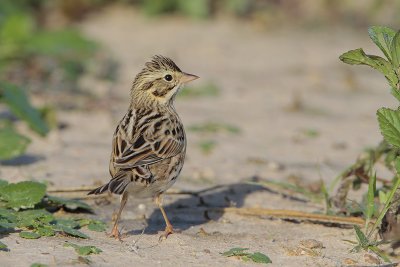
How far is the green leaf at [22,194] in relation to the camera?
20.4ft

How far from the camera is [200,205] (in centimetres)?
723

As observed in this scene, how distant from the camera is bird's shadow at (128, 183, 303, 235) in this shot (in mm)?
6747

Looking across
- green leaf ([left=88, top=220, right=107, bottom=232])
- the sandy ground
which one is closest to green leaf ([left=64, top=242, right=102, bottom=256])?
the sandy ground

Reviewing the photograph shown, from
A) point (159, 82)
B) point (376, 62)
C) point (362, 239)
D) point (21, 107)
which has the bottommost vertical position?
point (362, 239)

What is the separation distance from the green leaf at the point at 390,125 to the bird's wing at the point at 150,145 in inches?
67.5

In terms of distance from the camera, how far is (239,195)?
24.7ft

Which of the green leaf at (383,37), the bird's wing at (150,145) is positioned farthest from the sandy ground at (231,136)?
the green leaf at (383,37)

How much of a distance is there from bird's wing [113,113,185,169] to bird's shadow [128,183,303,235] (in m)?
0.54

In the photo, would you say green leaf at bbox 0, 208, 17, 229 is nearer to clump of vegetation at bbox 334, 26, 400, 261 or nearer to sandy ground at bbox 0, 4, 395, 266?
sandy ground at bbox 0, 4, 395, 266

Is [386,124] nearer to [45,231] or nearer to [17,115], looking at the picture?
[45,231]

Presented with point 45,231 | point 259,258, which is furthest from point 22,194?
point 259,258

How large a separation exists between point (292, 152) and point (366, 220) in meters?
3.28

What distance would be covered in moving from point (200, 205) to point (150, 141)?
3.22 feet

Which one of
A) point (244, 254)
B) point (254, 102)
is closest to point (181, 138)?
point (244, 254)
